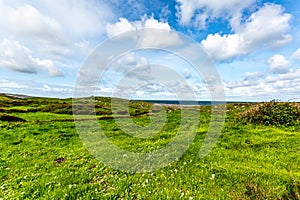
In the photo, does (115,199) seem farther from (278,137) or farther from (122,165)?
(278,137)

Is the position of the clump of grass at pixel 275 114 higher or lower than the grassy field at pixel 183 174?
higher

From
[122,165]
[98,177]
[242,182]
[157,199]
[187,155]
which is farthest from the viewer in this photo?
[187,155]

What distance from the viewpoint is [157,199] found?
28.0ft

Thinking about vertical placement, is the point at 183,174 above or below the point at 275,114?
below

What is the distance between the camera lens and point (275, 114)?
808 inches

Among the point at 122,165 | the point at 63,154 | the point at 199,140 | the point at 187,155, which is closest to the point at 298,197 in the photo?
the point at 187,155

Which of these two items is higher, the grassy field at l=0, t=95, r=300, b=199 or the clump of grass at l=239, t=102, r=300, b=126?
the clump of grass at l=239, t=102, r=300, b=126

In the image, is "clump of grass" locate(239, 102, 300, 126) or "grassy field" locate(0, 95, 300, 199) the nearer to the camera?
"grassy field" locate(0, 95, 300, 199)

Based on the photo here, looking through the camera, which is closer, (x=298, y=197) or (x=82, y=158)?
(x=298, y=197)

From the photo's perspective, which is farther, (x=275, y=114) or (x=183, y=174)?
(x=275, y=114)

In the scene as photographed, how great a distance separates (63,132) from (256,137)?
783 inches

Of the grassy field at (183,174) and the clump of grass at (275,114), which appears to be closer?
the grassy field at (183,174)

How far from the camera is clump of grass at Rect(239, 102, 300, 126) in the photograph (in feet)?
64.3

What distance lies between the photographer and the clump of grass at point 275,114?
19.6 meters
